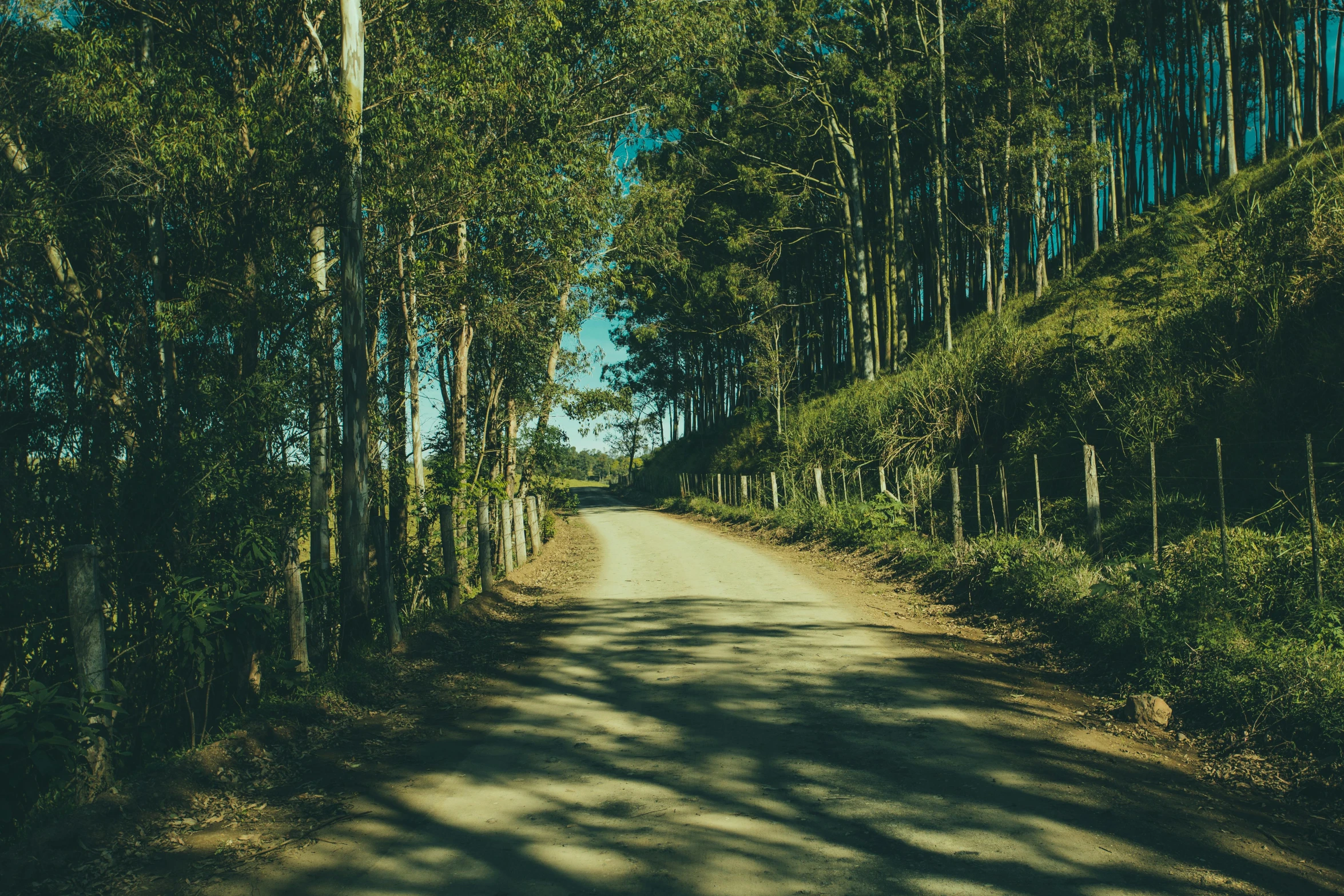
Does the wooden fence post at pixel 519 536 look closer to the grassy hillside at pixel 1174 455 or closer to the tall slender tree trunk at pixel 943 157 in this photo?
the grassy hillside at pixel 1174 455

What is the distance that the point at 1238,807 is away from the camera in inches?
172

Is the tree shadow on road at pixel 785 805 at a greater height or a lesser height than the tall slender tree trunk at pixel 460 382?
lesser

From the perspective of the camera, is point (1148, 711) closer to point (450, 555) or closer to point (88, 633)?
point (88, 633)

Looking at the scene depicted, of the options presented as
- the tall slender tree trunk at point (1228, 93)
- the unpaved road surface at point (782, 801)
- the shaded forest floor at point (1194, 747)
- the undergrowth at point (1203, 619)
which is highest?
the tall slender tree trunk at point (1228, 93)

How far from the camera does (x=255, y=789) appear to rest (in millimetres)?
5094

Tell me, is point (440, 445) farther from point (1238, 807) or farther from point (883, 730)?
point (1238, 807)

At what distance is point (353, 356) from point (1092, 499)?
9.04 metres

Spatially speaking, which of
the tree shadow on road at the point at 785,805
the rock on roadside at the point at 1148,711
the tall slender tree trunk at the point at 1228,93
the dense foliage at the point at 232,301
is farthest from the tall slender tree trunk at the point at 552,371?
the tall slender tree trunk at the point at 1228,93

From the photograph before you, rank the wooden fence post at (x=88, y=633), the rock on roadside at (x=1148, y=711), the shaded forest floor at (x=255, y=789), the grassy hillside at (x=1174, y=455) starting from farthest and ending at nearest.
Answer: the grassy hillside at (x=1174, y=455) → the rock on roadside at (x=1148, y=711) → the wooden fence post at (x=88, y=633) → the shaded forest floor at (x=255, y=789)

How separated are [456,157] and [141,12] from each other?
13.8ft

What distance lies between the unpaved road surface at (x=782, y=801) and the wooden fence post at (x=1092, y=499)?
10.7 feet

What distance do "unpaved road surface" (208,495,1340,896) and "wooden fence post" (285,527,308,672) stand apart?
166 cm

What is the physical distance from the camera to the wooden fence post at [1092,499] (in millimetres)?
9867

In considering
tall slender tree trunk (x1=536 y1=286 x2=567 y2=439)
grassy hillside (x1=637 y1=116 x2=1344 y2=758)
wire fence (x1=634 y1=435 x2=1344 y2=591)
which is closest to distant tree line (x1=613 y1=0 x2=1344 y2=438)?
tall slender tree trunk (x1=536 y1=286 x2=567 y2=439)
